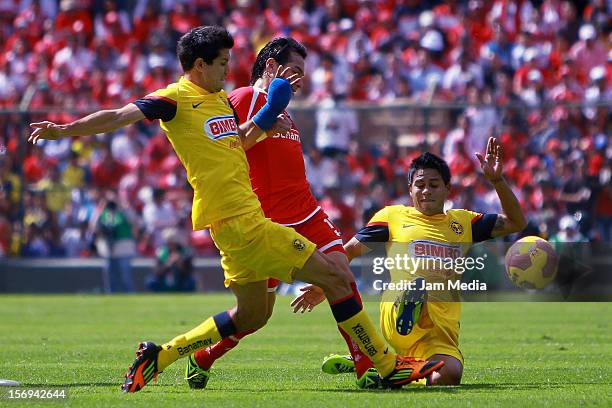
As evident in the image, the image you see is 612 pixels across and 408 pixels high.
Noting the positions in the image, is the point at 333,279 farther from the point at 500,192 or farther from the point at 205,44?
the point at 205,44

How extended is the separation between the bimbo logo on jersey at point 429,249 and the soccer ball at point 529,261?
5.93 feet

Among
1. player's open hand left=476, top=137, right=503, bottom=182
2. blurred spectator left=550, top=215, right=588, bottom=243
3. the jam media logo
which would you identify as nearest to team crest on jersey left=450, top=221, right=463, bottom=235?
player's open hand left=476, top=137, right=503, bottom=182

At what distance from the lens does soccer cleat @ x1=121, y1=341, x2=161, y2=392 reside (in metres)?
7.69

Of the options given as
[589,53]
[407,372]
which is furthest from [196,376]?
[589,53]

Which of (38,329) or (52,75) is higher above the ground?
(52,75)

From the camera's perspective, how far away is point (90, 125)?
717cm

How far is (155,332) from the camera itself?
1304 cm

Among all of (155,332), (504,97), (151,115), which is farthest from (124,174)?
(151,115)

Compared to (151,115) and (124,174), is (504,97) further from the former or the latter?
(151,115)

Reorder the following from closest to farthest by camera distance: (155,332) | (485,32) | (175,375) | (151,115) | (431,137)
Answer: (151,115) → (175,375) → (155,332) → (431,137) → (485,32)

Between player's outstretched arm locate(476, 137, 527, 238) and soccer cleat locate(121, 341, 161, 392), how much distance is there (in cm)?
254

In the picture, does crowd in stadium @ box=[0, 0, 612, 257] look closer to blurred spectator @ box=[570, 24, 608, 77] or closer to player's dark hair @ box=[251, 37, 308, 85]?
blurred spectator @ box=[570, 24, 608, 77]

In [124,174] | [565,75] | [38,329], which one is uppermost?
[565,75]

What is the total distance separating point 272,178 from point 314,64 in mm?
14090
